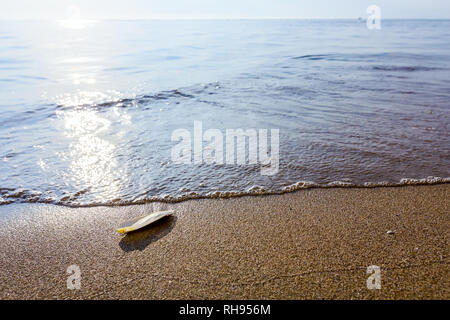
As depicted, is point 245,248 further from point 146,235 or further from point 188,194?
point 188,194

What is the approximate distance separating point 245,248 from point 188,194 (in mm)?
1210

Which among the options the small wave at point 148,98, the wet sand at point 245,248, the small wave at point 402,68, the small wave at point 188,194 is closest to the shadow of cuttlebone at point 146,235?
the wet sand at point 245,248

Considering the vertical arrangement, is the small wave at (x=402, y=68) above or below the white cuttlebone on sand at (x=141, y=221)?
above

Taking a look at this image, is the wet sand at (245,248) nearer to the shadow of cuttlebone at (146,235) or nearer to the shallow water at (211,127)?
the shadow of cuttlebone at (146,235)

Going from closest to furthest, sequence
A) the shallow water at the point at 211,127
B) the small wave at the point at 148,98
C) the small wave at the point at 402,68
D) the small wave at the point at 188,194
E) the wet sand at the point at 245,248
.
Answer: the wet sand at the point at 245,248, the small wave at the point at 188,194, the shallow water at the point at 211,127, the small wave at the point at 148,98, the small wave at the point at 402,68

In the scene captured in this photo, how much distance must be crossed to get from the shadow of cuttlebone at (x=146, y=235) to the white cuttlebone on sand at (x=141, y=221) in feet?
0.14

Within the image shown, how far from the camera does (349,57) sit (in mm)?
15555

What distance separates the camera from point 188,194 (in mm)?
3689

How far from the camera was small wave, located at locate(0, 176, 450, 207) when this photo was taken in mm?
3578

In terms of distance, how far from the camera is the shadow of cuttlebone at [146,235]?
2.81 metres

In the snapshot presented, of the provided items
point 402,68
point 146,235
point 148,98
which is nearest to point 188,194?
point 146,235

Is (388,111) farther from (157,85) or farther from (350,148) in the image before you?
(157,85)
